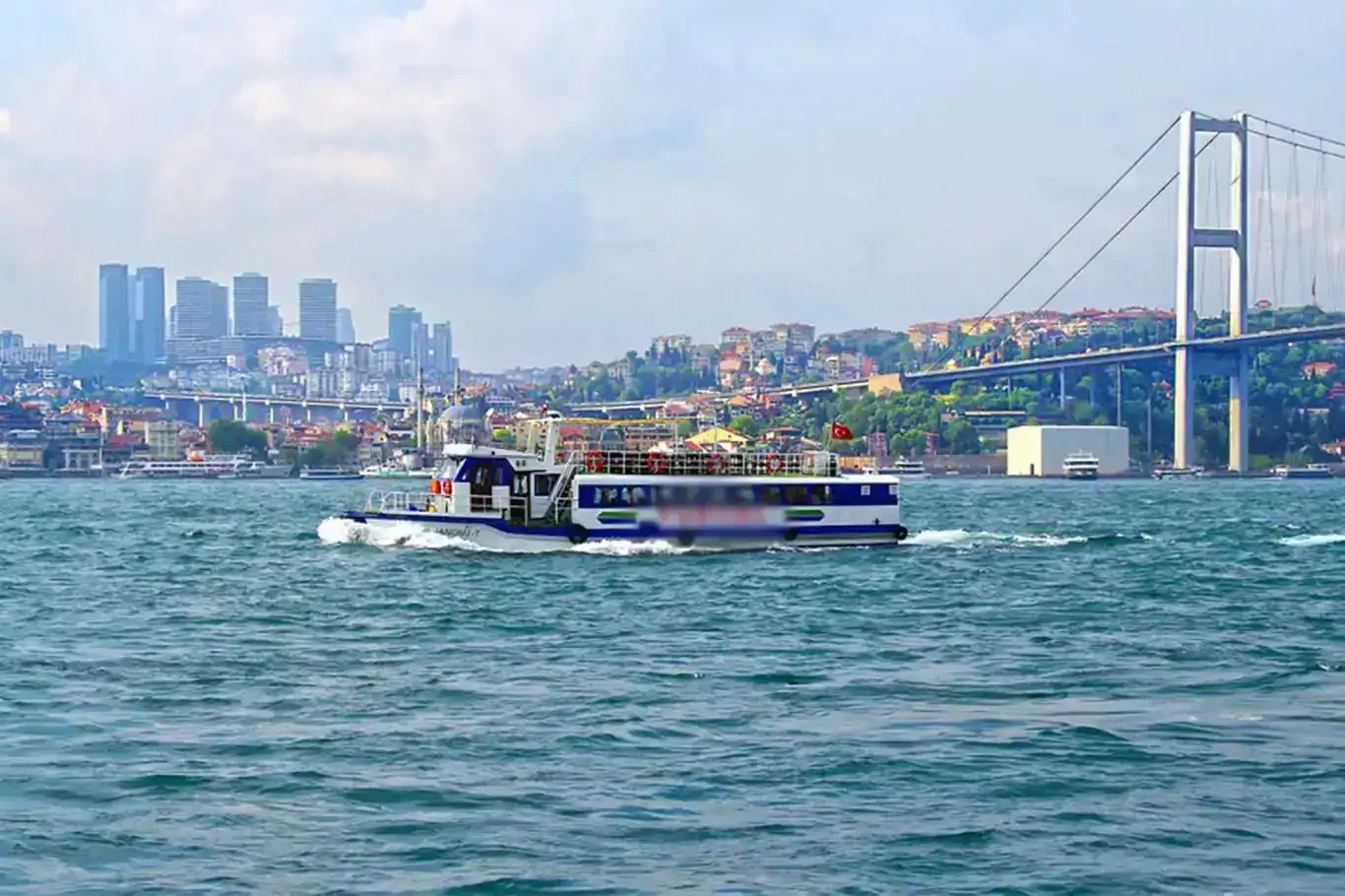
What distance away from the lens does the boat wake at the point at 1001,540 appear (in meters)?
37.6

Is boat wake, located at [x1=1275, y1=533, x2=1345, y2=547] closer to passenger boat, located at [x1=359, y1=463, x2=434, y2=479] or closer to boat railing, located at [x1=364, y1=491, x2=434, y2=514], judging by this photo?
boat railing, located at [x1=364, y1=491, x2=434, y2=514]

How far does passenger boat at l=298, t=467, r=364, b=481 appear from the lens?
14788 cm

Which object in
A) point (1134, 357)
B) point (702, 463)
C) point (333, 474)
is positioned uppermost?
point (1134, 357)

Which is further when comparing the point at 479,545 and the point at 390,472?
the point at 390,472

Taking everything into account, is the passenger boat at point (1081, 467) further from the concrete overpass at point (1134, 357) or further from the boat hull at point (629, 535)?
the boat hull at point (629, 535)

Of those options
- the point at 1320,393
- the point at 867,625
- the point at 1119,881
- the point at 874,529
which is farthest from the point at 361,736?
the point at 1320,393

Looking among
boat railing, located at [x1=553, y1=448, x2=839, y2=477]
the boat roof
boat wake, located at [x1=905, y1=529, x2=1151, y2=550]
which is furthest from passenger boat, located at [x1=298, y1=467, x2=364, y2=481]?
the boat roof

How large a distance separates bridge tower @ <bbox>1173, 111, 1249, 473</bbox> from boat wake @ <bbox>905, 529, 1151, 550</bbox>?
5769cm

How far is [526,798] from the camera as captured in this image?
39.7 ft

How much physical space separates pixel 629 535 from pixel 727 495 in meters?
→ 1.84

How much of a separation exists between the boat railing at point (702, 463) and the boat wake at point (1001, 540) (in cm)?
245

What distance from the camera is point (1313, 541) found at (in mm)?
40562

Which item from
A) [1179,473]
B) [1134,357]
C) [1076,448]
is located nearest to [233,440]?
[1076,448]

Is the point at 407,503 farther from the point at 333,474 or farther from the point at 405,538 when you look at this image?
the point at 333,474
